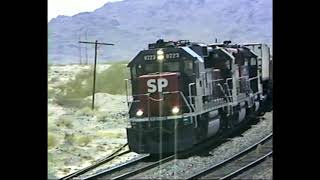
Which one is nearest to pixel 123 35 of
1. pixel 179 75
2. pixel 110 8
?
pixel 110 8

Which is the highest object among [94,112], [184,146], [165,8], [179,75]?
[165,8]

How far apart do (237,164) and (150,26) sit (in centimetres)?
67

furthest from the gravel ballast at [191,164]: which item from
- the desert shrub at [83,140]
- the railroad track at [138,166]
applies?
the desert shrub at [83,140]

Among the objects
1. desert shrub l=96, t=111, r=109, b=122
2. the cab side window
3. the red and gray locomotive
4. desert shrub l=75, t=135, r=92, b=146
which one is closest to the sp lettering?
the red and gray locomotive

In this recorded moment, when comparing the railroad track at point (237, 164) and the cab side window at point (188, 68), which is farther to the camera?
the cab side window at point (188, 68)

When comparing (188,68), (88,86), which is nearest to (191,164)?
(188,68)

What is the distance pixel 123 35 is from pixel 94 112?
1.13 ft

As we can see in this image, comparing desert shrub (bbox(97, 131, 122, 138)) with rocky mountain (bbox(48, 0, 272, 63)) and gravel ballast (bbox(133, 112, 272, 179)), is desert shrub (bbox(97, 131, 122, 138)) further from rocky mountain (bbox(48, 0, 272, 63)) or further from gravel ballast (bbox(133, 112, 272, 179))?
rocky mountain (bbox(48, 0, 272, 63))

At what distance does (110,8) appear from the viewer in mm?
2213

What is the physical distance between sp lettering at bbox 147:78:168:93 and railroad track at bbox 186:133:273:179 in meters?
0.38

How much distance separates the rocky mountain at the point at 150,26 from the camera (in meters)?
2.12

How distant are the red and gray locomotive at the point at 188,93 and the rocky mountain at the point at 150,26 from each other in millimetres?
44

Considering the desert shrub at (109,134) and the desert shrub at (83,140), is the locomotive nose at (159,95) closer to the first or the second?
the desert shrub at (109,134)
